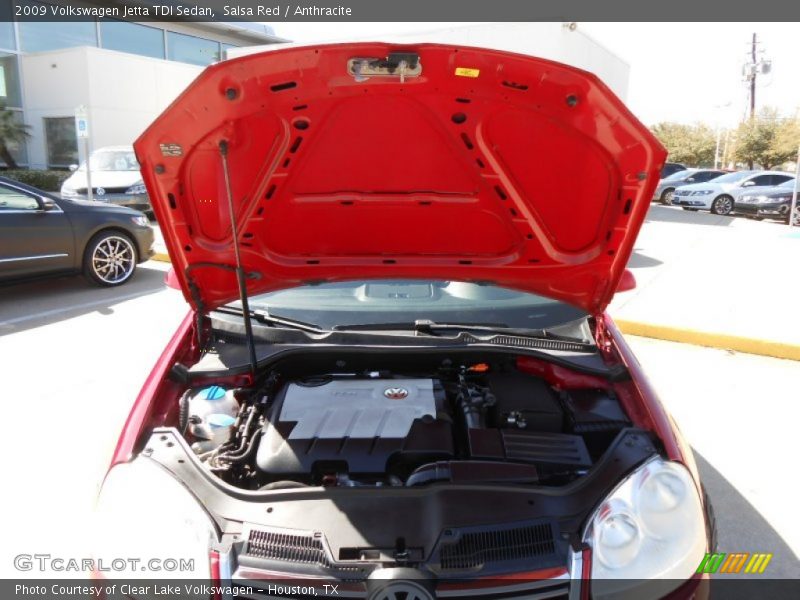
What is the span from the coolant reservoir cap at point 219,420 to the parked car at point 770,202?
18.2 meters

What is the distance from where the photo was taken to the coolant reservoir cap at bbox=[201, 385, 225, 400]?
2215 mm

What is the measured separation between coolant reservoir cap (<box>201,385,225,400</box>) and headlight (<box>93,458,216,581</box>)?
466mm

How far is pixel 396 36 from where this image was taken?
987 centimetres

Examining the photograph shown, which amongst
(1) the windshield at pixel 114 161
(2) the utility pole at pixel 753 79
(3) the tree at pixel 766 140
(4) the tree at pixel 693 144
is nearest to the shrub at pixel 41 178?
(1) the windshield at pixel 114 161

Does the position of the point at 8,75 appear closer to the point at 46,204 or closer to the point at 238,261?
the point at 46,204

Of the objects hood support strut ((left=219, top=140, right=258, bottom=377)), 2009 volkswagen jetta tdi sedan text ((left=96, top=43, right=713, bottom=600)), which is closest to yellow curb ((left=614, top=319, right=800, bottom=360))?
2009 volkswagen jetta tdi sedan text ((left=96, top=43, right=713, bottom=600))

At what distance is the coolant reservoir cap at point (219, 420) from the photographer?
2111mm

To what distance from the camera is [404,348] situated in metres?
2.35

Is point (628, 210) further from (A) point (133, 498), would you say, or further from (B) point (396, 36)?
(B) point (396, 36)

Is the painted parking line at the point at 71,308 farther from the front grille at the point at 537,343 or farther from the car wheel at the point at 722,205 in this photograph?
the car wheel at the point at 722,205

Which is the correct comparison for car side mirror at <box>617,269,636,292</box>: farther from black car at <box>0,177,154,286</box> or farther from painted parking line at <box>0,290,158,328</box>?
black car at <box>0,177,154,286</box>

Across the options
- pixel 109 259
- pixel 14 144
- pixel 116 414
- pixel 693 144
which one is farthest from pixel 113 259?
pixel 693 144

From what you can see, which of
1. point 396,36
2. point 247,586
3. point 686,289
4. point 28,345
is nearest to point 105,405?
point 28,345

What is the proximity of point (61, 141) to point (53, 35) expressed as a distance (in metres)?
5.00
